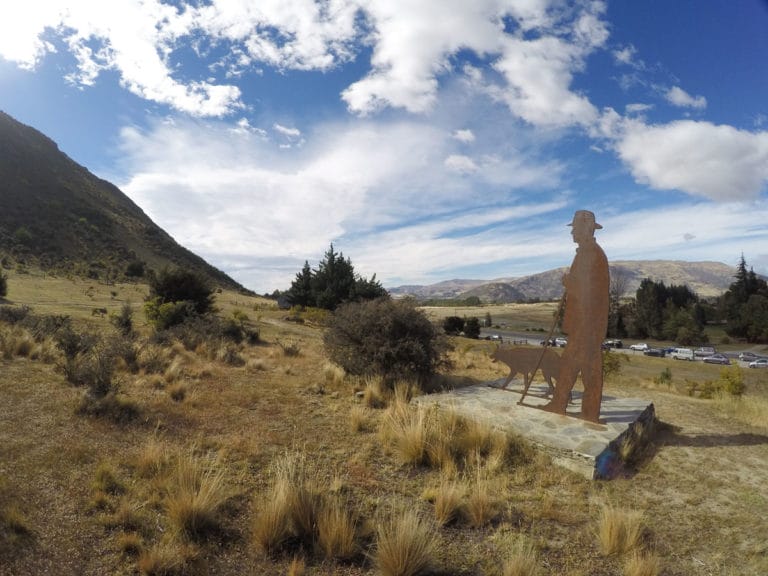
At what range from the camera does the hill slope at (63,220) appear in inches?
1502

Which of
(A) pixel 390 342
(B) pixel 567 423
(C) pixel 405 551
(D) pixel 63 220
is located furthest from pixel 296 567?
(D) pixel 63 220

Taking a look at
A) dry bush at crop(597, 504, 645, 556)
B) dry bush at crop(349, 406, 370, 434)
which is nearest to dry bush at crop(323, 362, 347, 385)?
dry bush at crop(349, 406, 370, 434)

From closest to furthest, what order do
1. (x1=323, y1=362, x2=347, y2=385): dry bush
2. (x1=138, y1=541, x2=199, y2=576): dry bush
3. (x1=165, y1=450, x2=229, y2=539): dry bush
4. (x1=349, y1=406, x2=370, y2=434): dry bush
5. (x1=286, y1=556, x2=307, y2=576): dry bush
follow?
(x1=138, y1=541, x2=199, y2=576): dry bush → (x1=286, y1=556, x2=307, y2=576): dry bush → (x1=165, y1=450, x2=229, y2=539): dry bush → (x1=349, y1=406, x2=370, y2=434): dry bush → (x1=323, y1=362, x2=347, y2=385): dry bush

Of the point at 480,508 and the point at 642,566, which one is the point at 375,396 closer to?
the point at 480,508

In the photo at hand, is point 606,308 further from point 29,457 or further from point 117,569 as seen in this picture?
point 29,457

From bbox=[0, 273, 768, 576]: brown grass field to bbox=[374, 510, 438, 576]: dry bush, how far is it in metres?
0.01

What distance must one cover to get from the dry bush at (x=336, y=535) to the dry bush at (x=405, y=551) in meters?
0.27

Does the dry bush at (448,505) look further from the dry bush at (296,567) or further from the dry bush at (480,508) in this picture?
the dry bush at (296,567)

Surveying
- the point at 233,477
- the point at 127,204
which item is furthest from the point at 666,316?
the point at 127,204

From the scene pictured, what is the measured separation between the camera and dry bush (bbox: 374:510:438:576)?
334 cm

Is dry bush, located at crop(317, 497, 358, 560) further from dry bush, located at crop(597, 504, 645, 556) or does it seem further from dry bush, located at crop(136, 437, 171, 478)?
dry bush, located at crop(597, 504, 645, 556)

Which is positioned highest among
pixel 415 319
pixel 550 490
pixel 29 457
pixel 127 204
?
pixel 127 204

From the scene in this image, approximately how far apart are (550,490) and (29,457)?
20.3ft

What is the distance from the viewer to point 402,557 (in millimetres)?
3352
